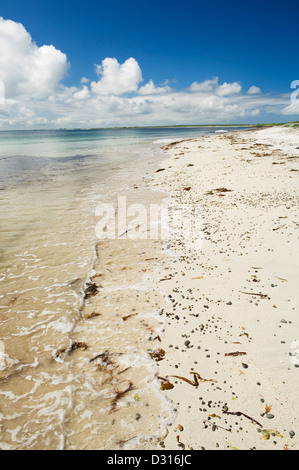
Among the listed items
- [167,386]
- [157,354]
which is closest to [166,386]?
[167,386]

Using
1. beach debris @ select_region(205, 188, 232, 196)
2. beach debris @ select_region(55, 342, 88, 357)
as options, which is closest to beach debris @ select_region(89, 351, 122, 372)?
beach debris @ select_region(55, 342, 88, 357)

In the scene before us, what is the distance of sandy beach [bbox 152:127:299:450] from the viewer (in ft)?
10.7

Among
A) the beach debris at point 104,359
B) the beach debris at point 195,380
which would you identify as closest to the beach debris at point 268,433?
the beach debris at point 195,380

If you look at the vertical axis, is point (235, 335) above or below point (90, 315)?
above

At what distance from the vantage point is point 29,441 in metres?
3.34

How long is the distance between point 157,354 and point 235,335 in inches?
61.3

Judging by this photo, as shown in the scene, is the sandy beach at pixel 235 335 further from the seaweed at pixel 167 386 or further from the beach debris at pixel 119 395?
the beach debris at pixel 119 395

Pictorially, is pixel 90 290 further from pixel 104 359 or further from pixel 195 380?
pixel 195 380

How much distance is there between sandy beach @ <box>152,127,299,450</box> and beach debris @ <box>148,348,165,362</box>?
0.23 feet

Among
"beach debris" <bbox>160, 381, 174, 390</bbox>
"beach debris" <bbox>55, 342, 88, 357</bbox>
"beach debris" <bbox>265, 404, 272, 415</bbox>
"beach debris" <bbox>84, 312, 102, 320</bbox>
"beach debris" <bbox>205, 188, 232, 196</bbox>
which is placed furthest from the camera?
"beach debris" <bbox>205, 188, 232, 196</bbox>

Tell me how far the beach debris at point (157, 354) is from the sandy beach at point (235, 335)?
0.07m

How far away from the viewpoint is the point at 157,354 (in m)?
4.48

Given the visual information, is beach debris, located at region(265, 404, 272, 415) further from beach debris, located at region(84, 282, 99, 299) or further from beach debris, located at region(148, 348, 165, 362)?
beach debris, located at region(84, 282, 99, 299)

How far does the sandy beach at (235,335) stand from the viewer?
129 inches
